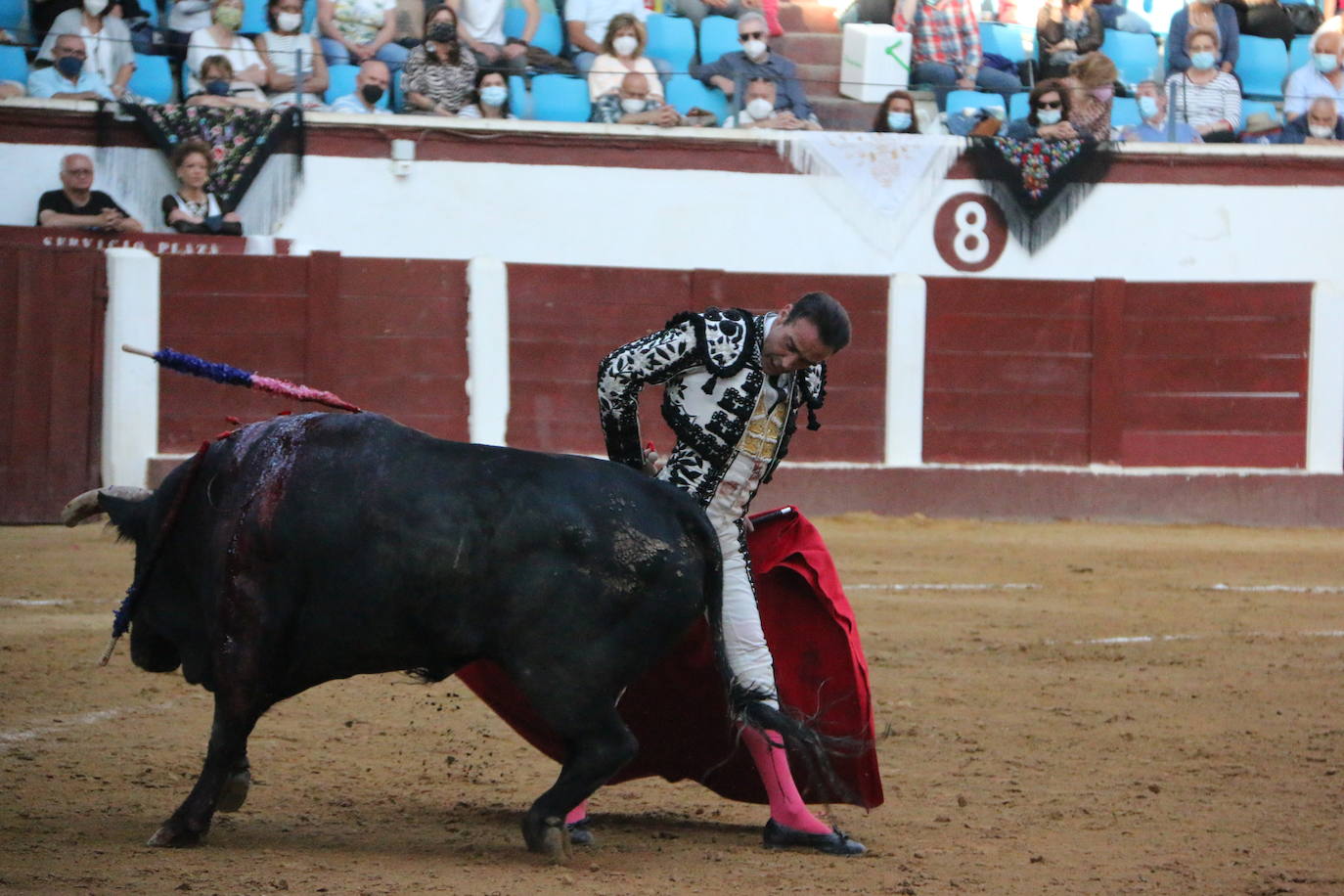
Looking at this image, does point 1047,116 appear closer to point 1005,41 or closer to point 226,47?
point 1005,41

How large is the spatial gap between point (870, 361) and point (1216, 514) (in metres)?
2.14

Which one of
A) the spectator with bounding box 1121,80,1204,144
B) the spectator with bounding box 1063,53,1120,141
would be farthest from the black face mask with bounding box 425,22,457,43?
the spectator with bounding box 1121,80,1204,144

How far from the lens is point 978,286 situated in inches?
389

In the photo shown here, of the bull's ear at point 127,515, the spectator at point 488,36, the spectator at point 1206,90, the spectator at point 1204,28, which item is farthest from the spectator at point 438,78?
the bull's ear at point 127,515

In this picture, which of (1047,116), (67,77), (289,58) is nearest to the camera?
(67,77)

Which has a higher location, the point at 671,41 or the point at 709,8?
the point at 709,8

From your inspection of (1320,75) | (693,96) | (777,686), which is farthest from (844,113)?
(777,686)

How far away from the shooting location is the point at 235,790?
129 inches

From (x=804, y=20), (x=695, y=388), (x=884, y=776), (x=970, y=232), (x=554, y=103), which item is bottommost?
(x=884, y=776)

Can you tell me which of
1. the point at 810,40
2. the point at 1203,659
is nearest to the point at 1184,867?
the point at 1203,659

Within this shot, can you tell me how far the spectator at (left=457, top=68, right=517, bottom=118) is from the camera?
9.41 m

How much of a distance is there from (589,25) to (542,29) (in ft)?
0.86

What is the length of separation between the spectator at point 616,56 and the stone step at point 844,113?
1.09m

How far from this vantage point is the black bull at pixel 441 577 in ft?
10.1
